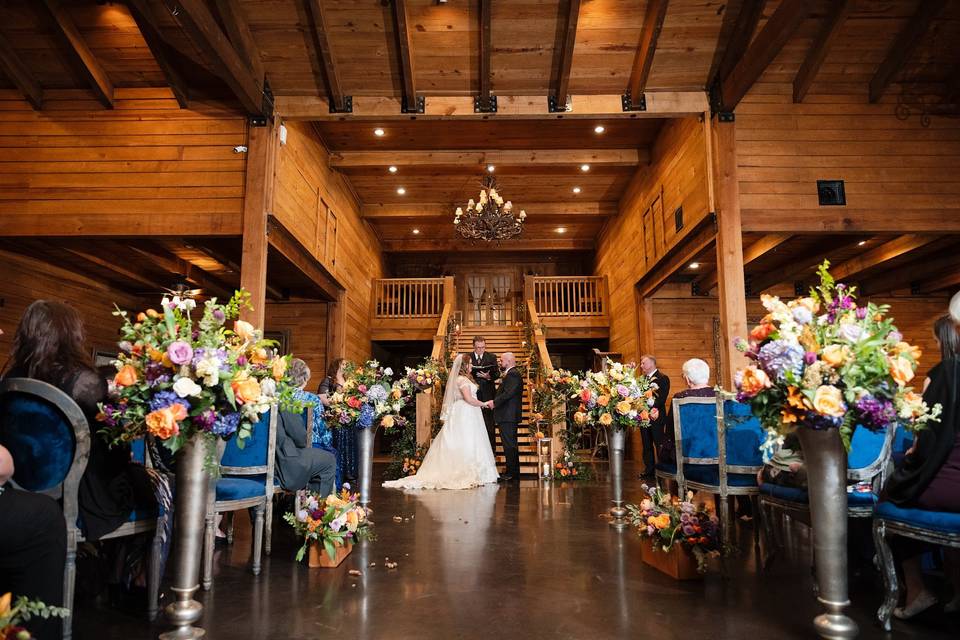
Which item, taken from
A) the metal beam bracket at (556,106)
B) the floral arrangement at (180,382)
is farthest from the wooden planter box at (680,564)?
the metal beam bracket at (556,106)

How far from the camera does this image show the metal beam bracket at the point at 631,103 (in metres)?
7.06

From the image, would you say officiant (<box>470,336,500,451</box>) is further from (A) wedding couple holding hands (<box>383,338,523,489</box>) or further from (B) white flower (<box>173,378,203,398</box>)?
(B) white flower (<box>173,378,203,398</box>)

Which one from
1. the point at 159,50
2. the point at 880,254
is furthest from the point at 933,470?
the point at 880,254

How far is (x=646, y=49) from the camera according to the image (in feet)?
21.2

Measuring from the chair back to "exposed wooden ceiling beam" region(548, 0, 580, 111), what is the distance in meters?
5.87

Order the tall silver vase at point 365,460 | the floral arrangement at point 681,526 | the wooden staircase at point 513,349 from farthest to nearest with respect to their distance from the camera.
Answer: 1. the wooden staircase at point 513,349
2. the tall silver vase at point 365,460
3. the floral arrangement at point 681,526

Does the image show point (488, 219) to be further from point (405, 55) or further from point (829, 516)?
point (829, 516)

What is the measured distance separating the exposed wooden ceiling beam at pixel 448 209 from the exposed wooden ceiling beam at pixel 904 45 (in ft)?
18.2

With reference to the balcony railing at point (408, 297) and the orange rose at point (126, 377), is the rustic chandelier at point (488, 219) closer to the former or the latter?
the balcony railing at point (408, 297)

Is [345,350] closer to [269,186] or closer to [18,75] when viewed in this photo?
[269,186]

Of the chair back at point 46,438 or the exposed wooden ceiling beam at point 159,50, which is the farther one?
the exposed wooden ceiling beam at point 159,50

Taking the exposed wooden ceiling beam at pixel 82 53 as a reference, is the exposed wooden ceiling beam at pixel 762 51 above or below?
below

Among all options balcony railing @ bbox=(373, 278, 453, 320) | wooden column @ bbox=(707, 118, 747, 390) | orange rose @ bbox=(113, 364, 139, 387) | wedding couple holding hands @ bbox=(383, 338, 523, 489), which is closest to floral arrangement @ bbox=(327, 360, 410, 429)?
wedding couple holding hands @ bbox=(383, 338, 523, 489)

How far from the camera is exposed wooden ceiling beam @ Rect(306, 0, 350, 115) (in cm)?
608
